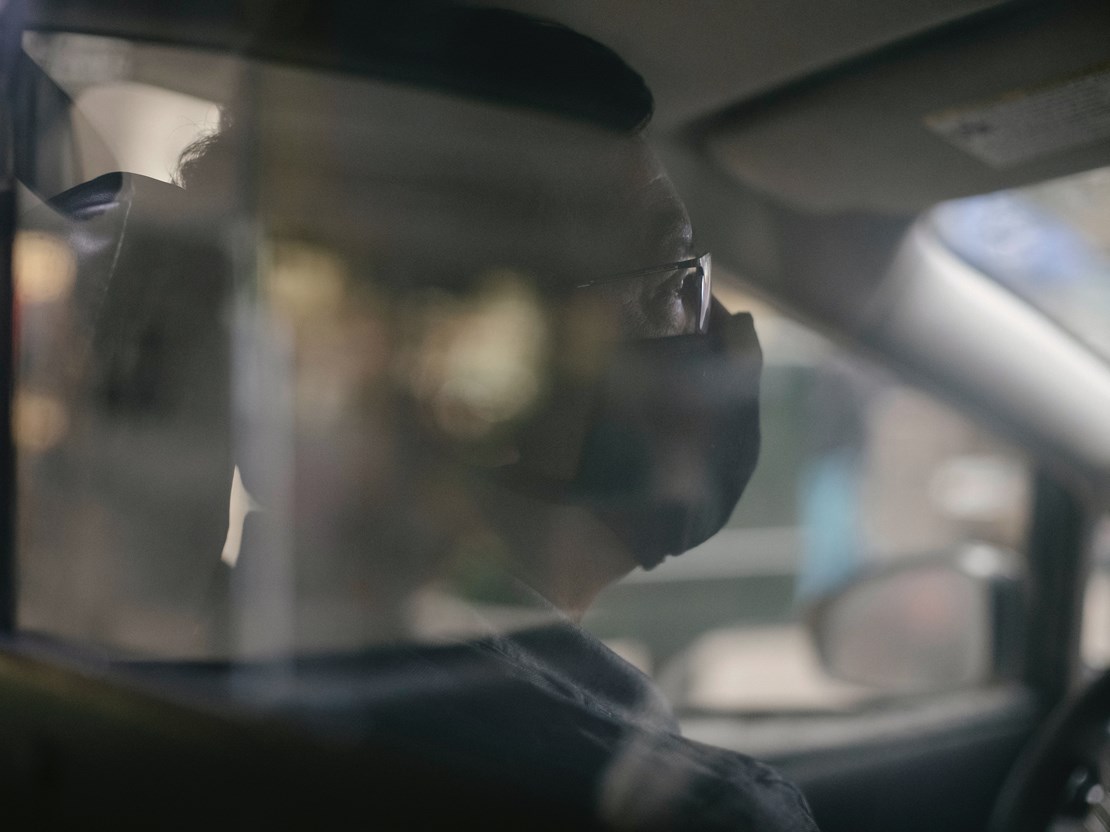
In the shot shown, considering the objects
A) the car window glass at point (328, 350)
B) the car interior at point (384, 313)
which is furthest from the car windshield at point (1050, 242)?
the car window glass at point (328, 350)

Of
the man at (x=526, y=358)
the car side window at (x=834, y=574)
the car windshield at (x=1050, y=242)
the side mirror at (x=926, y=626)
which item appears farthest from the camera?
the side mirror at (x=926, y=626)

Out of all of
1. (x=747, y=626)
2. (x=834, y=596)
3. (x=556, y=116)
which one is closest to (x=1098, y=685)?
(x=834, y=596)

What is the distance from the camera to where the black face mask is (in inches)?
46.9

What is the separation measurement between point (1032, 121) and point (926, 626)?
191cm

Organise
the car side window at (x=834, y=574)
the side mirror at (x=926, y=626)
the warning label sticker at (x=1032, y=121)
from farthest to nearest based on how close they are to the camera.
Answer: the side mirror at (x=926, y=626) < the car side window at (x=834, y=574) < the warning label sticker at (x=1032, y=121)

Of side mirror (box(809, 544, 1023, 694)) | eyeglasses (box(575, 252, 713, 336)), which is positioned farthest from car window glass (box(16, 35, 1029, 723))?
side mirror (box(809, 544, 1023, 694))

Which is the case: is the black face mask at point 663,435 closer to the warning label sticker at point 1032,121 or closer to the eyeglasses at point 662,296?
the eyeglasses at point 662,296

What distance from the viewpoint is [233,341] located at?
5.21 ft

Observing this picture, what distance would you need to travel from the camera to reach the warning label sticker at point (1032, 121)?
1312 millimetres

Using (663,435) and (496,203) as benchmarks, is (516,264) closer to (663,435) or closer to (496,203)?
(496,203)

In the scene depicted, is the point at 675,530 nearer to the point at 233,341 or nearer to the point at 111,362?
the point at 233,341

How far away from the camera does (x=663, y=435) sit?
1213mm

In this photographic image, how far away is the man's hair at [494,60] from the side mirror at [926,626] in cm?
204

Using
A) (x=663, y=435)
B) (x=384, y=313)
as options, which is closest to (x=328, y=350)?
(x=384, y=313)
